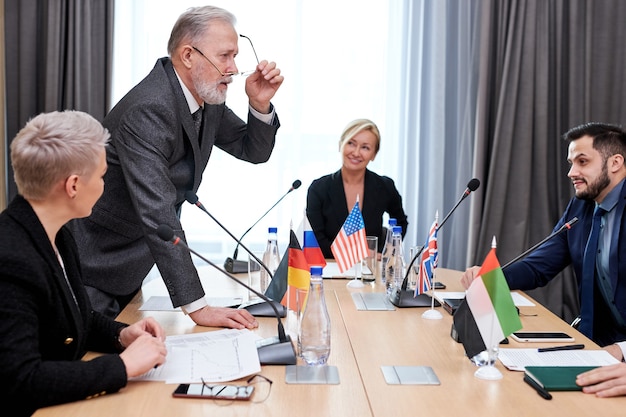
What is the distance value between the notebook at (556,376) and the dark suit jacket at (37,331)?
3.26ft

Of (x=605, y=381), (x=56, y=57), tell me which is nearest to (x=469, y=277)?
(x=605, y=381)

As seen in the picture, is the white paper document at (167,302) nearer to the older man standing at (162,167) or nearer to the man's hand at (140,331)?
the older man standing at (162,167)

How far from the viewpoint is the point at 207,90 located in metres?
2.40

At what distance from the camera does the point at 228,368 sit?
1.70 meters

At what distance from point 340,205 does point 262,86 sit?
1.27 m

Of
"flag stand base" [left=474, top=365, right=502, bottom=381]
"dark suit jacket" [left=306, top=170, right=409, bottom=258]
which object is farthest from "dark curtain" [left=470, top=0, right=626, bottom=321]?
"flag stand base" [left=474, top=365, right=502, bottom=381]

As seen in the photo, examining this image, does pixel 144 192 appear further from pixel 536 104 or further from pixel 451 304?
pixel 536 104

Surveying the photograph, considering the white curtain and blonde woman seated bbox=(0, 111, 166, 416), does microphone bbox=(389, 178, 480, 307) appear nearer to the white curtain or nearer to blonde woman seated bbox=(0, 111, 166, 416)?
blonde woman seated bbox=(0, 111, 166, 416)

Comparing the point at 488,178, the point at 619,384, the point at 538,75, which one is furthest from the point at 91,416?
the point at 538,75

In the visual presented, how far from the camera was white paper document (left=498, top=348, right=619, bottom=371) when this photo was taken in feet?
6.04

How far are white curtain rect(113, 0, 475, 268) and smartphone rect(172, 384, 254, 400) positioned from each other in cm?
303

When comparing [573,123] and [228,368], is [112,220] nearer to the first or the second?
[228,368]

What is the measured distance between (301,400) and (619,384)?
0.76 metres

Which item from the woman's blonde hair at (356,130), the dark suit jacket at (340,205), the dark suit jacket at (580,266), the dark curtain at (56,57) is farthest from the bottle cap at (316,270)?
the dark curtain at (56,57)
